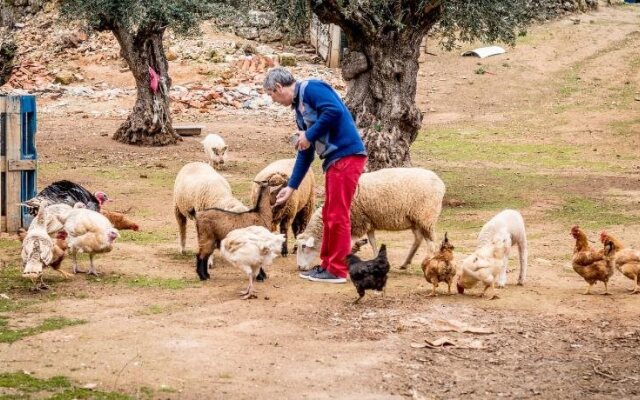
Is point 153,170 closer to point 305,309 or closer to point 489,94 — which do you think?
Answer: point 305,309

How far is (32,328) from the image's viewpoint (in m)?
8.47

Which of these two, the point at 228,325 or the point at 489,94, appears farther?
the point at 489,94

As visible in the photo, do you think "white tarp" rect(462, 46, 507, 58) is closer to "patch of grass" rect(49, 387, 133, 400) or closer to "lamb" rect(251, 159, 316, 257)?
"lamb" rect(251, 159, 316, 257)

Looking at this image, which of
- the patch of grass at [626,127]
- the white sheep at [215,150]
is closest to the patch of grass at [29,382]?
the white sheep at [215,150]

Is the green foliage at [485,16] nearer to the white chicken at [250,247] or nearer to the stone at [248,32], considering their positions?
the white chicken at [250,247]

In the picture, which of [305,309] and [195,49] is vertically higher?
[195,49]

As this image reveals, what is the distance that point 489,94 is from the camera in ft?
105

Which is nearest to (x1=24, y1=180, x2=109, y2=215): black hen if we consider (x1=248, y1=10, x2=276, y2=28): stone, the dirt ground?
the dirt ground

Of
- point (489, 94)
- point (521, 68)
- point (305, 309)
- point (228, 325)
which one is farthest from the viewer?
point (521, 68)

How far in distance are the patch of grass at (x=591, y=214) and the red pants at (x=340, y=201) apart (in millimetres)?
6203

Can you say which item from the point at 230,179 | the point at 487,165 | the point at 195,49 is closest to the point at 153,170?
the point at 230,179

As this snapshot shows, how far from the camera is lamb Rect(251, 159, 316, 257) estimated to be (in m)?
11.8

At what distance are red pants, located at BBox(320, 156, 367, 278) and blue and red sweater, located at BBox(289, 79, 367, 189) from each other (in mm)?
97

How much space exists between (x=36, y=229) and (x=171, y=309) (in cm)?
174
